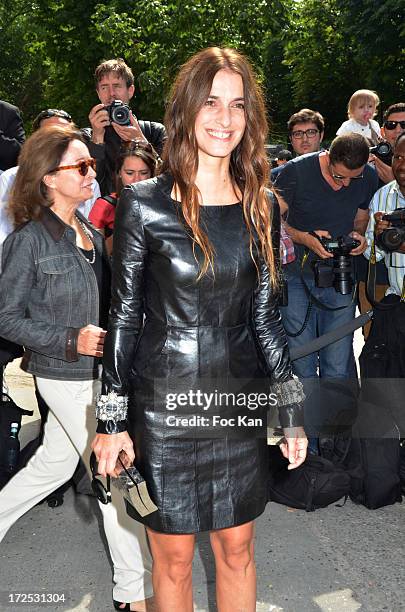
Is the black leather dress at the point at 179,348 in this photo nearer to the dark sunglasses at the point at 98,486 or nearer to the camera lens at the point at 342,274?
the dark sunglasses at the point at 98,486

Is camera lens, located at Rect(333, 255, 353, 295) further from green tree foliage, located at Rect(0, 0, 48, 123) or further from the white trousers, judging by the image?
green tree foliage, located at Rect(0, 0, 48, 123)

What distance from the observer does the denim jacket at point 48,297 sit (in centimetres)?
321

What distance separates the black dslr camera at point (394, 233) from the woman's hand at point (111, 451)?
2.59 meters

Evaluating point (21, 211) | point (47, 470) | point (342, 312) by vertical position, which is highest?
point (21, 211)

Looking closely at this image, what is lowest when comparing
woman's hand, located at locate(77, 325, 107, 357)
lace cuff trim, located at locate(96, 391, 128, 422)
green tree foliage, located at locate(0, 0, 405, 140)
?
lace cuff trim, located at locate(96, 391, 128, 422)

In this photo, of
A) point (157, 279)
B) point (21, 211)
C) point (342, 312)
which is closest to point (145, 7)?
point (342, 312)

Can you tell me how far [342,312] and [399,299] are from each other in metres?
0.57

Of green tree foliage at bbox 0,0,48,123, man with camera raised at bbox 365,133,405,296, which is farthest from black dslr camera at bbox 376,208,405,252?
green tree foliage at bbox 0,0,48,123

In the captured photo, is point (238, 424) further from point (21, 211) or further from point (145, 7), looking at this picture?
point (145, 7)

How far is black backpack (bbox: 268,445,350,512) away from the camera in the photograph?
4.33 m

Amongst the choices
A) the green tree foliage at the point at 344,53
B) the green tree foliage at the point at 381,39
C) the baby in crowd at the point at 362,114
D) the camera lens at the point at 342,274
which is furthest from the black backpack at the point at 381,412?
the green tree foliage at the point at 381,39

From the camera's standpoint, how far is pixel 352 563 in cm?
375

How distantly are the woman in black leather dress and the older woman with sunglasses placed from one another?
742 millimetres

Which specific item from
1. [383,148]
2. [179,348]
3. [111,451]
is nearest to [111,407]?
[111,451]
